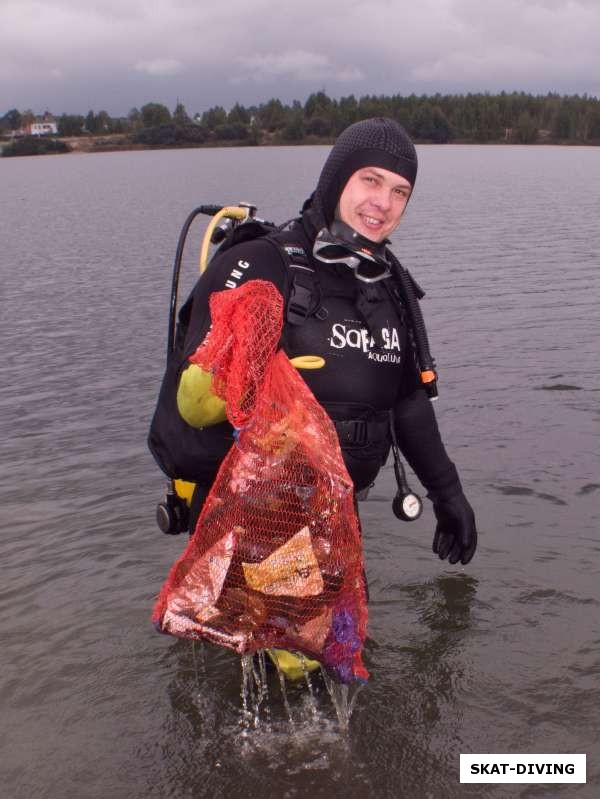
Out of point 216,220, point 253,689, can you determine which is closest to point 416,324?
point 216,220

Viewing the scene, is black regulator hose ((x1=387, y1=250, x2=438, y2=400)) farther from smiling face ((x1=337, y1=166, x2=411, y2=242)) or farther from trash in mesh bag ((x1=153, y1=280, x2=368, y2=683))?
trash in mesh bag ((x1=153, y1=280, x2=368, y2=683))

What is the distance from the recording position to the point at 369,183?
13.4ft

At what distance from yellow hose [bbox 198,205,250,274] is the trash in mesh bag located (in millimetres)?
705

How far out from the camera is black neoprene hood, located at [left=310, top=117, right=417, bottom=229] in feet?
13.3

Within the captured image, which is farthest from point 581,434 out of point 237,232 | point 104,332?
point 104,332

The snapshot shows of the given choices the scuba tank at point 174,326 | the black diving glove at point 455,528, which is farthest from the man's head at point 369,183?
the black diving glove at point 455,528

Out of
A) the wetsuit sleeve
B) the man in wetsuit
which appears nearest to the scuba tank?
the man in wetsuit

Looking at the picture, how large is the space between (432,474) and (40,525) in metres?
3.64

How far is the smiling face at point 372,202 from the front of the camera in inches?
159

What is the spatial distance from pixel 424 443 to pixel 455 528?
58 centimetres

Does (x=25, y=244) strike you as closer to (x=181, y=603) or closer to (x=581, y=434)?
(x=581, y=434)

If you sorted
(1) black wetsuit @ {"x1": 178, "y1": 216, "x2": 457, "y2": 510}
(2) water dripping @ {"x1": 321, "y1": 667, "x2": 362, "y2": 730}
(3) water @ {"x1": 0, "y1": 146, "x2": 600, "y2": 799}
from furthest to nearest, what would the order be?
(2) water dripping @ {"x1": 321, "y1": 667, "x2": 362, "y2": 730} < (3) water @ {"x1": 0, "y1": 146, "x2": 600, "y2": 799} < (1) black wetsuit @ {"x1": 178, "y1": 216, "x2": 457, "y2": 510}

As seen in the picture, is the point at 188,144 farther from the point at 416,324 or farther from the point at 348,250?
the point at 348,250

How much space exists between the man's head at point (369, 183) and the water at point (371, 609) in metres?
2.48
